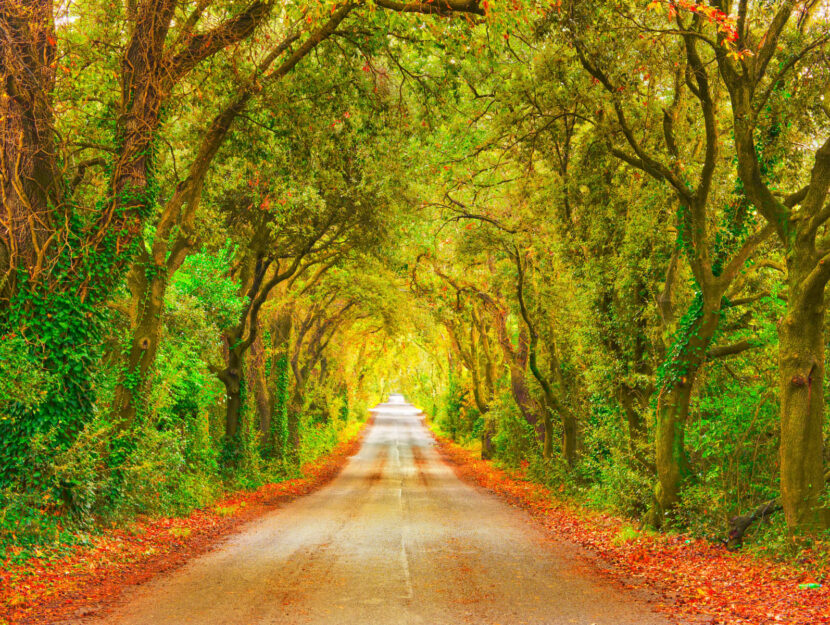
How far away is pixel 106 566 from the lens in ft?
29.2

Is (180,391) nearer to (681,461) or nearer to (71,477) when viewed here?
(71,477)

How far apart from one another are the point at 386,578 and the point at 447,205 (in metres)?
12.2

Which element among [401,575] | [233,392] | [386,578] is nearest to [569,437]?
[233,392]

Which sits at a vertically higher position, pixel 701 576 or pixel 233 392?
pixel 233 392

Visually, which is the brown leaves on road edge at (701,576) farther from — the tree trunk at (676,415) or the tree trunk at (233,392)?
the tree trunk at (233,392)

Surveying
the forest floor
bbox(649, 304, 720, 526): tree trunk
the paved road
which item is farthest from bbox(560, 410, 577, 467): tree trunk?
bbox(649, 304, 720, 526): tree trunk

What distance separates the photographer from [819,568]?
316 inches

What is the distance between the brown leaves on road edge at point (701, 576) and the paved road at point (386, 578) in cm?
55

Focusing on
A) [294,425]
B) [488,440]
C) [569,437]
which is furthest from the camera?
[488,440]

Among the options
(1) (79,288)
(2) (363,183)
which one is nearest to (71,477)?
(1) (79,288)

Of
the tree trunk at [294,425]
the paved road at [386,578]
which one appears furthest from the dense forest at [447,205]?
the tree trunk at [294,425]

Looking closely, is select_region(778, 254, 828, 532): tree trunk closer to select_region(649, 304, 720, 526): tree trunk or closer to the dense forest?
the dense forest

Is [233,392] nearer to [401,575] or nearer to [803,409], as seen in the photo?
[401,575]

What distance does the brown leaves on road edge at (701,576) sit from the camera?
688 centimetres
